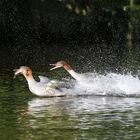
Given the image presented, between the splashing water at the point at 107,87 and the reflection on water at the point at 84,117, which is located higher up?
the splashing water at the point at 107,87

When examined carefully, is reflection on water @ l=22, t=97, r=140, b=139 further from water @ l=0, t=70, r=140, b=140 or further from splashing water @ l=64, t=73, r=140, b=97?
splashing water @ l=64, t=73, r=140, b=97

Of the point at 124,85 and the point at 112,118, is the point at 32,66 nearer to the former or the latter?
the point at 124,85

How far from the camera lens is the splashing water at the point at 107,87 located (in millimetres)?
21891

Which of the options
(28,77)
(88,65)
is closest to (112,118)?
(28,77)

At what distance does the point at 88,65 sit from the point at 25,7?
18.9 meters

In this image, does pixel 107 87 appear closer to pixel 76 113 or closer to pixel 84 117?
pixel 76 113

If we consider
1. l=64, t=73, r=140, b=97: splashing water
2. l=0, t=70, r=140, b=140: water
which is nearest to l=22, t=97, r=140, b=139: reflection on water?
l=0, t=70, r=140, b=140: water

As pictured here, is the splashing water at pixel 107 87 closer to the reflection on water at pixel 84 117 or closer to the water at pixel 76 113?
the water at pixel 76 113

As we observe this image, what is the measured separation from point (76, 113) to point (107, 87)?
3.70m

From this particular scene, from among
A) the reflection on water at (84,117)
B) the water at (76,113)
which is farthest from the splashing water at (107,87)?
the reflection on water at (84,117)

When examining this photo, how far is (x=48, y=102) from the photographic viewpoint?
21203 mm

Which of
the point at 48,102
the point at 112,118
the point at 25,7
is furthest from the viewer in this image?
the point at 25,7

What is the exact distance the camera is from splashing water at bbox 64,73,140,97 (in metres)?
21.9

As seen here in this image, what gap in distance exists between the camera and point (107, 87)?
22266 millimetres
